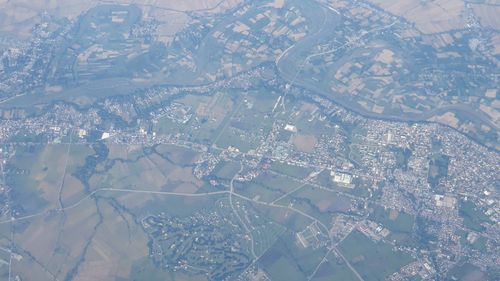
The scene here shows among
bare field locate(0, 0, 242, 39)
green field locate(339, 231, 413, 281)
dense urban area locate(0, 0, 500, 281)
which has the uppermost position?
bare field locate(0, 0, 242, 39)

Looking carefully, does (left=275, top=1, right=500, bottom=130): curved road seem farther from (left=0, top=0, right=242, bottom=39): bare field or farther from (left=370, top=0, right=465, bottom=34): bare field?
(left=0, top=0, right=242, bottom=39): bare field

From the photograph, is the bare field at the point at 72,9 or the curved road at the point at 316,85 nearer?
the curved road at the point at 316,85

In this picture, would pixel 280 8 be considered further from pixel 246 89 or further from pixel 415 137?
pixel 415 137

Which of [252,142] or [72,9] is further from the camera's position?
[72,9]

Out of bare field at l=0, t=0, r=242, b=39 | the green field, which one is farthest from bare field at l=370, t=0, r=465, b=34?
the green field

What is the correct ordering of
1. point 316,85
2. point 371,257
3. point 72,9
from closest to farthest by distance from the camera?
1. point 371,257
2. point 316,85
3. point 72,9

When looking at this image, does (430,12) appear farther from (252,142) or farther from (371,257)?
(371,257)

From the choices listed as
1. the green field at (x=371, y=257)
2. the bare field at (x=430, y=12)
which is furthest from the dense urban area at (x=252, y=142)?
the bare field at (x=430, y=12)

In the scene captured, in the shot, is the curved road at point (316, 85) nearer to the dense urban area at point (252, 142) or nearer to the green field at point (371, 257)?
the dense urban area at point (252, 142)

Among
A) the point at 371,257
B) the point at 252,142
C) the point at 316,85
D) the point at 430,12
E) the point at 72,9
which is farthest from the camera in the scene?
the point at 72,9

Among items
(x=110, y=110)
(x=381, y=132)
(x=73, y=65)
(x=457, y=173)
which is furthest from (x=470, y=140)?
(x=73, y=65)

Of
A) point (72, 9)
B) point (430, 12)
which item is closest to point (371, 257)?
point (430, 12)
